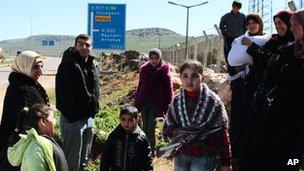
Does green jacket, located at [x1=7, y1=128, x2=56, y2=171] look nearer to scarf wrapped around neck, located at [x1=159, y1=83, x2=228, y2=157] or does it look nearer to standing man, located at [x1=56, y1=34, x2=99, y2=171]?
scarf wrapped around neck, located at [x1=159, y1=83, x2=228, y2=157]

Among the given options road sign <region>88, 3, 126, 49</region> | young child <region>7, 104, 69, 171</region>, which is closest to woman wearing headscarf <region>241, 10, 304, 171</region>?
young child <region>7, 104, 69, 171</region>

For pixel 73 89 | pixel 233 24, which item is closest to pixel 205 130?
A: pixel 73 89

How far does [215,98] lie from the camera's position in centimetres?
514

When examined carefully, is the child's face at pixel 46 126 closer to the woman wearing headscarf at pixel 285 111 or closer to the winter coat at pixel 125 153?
the winter coat at pixel 125 153

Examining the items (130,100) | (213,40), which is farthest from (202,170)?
(213,40)

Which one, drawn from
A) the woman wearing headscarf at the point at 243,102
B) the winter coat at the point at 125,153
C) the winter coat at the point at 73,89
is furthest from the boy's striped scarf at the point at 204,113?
the winter coat at the point at 73,89

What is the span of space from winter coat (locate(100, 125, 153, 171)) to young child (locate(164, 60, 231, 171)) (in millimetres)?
1301

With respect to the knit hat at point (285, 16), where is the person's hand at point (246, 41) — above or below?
below

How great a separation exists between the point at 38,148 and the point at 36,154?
0.05 m

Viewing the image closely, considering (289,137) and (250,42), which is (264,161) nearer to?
(289,137)

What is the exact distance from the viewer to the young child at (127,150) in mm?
6371

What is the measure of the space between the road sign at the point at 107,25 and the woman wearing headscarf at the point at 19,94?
1254 centimetres

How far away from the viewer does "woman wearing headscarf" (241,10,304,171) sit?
4695 mm

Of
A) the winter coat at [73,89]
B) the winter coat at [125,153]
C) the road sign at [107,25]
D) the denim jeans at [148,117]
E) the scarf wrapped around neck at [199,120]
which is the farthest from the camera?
the road sign at [107,25]
